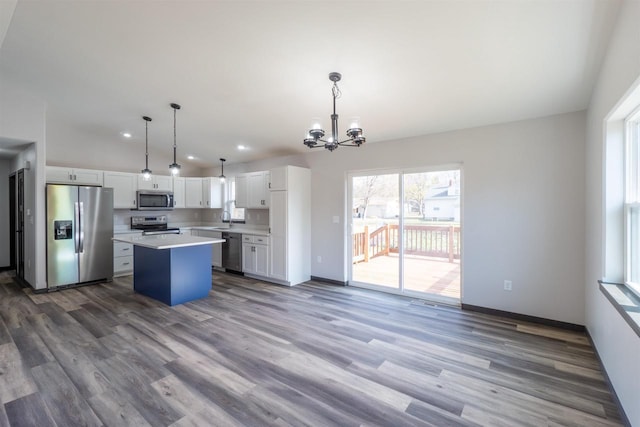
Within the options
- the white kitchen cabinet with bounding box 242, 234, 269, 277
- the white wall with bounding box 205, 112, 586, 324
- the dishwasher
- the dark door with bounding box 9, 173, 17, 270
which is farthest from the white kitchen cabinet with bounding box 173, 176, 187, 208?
the white wall with bounding box 205, 112, 586, 324

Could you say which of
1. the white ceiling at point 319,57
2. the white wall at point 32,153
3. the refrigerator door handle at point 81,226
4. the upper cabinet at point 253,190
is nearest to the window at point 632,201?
the white ceiling at point 319,57

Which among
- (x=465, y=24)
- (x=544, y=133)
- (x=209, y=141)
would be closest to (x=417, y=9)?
(x=465, y=24)

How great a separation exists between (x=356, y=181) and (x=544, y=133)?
101 inches

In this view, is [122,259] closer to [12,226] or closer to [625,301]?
[12,226]

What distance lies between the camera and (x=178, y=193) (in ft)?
22.1

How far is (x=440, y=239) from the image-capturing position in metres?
4.16

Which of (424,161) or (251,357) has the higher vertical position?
(424,161)

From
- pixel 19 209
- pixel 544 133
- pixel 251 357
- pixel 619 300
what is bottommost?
pixel 251 357

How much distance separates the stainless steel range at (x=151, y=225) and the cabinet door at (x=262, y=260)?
2.28m

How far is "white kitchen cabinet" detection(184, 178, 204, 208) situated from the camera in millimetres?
6855

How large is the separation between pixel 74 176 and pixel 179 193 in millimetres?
1904

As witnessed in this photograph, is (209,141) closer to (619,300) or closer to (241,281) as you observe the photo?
(241,281)

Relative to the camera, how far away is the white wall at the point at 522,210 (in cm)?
314

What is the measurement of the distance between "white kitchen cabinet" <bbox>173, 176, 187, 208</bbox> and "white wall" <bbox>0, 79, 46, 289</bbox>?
93.7 inches
